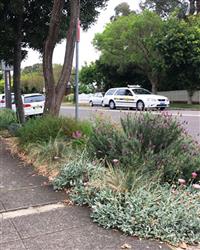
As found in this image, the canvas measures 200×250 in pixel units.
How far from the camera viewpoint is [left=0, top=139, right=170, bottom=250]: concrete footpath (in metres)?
3.80

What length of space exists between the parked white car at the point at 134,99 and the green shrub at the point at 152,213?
67.8 ft

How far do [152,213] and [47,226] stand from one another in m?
1.12

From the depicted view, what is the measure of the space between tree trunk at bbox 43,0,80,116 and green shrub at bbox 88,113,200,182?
3.11 metres

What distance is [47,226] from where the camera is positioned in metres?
4.23

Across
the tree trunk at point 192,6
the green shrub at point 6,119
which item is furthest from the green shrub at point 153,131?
the tree trunk at point 192,6

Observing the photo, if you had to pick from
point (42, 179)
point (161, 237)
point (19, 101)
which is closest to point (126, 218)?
point (161, 237)

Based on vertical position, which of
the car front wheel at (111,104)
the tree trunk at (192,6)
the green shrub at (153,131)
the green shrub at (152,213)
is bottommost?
the green shrub at (152,213)

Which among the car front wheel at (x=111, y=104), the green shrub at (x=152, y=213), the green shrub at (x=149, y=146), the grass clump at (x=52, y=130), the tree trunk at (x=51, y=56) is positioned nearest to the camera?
the green shrub at (x=152, y=213)

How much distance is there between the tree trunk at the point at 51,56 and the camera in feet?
29.5

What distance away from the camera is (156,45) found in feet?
92.2

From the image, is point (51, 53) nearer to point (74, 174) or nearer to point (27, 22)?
point (27, 22)

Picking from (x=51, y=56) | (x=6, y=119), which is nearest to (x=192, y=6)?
(x=6, y=119)

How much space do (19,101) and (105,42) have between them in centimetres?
2282

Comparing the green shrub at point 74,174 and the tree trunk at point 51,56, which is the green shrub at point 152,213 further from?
the tree trunk at point 51,56
